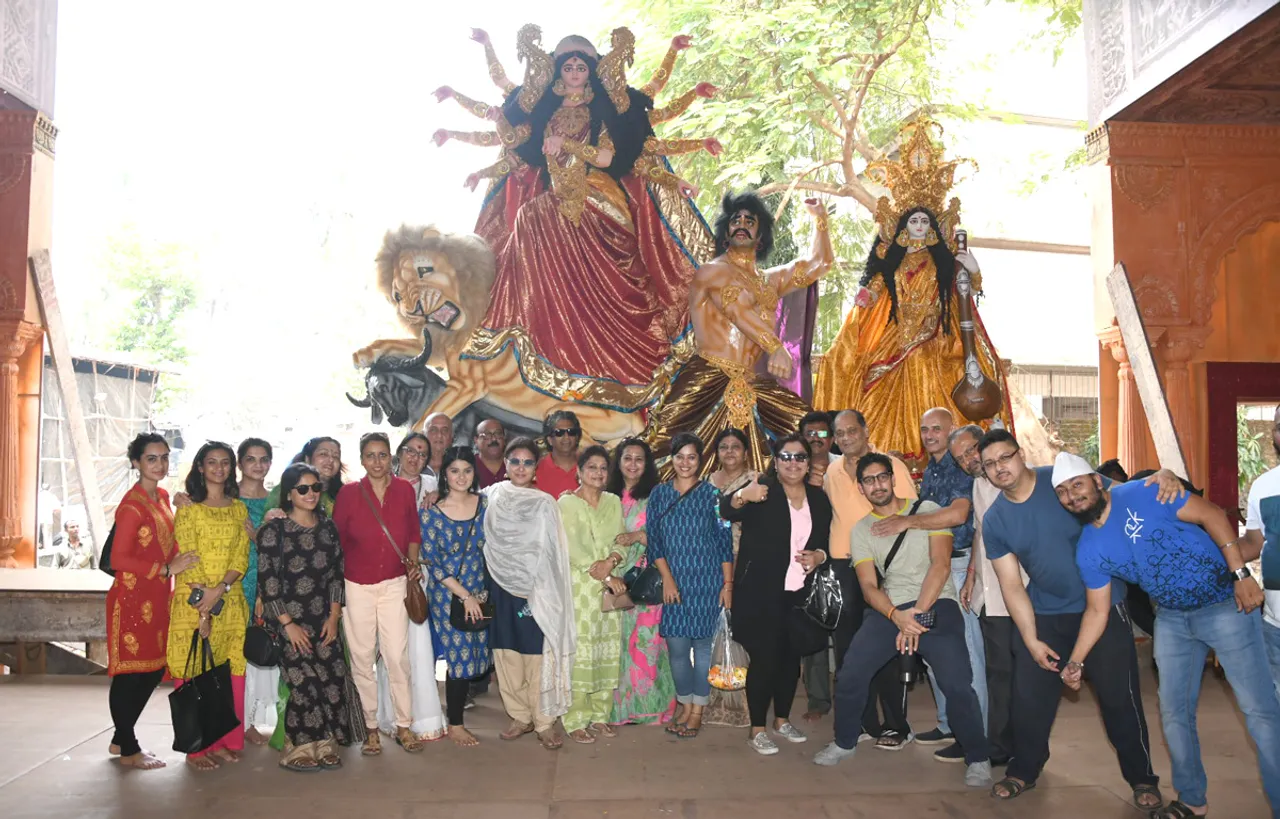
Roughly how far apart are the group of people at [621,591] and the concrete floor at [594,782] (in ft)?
0.47

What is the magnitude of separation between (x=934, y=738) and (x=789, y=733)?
71 cm

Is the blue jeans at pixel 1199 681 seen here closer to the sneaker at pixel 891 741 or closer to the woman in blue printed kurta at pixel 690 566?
the sneaker at pixel 891 741

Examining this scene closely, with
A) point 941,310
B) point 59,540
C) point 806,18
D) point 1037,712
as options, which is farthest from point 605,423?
point 59,540

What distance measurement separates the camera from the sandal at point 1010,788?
4574mm

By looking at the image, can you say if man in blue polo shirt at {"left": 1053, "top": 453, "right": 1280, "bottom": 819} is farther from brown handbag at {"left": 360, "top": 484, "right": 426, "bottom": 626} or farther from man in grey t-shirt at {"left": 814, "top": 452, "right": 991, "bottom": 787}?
brown handbag at {"left": 360, "top": 484, "right": 426, "bottom": 626}

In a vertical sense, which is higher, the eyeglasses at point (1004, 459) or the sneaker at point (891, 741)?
the eyeglasses at point (1004, 459)

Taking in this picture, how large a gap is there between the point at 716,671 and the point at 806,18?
9096 millimetres

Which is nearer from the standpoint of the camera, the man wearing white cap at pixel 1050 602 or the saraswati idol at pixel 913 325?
the man wearing white cap at pixel 1050 602

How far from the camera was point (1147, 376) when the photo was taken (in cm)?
855

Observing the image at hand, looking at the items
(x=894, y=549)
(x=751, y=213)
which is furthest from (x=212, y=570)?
(x=751, y=213)

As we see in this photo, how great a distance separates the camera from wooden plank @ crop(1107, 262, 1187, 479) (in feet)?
27.3

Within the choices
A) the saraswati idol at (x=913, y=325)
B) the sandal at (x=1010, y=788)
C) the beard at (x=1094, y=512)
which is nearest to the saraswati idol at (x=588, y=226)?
the saraswati idol at (x=913, y=325)

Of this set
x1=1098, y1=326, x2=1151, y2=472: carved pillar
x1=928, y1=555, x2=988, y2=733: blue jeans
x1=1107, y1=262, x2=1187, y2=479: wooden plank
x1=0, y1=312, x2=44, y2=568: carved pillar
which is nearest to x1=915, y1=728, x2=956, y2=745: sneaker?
x1=928, y1=555, x2=988, y2=733: blue jeans

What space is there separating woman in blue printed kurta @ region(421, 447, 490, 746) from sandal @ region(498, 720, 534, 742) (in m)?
0.18
